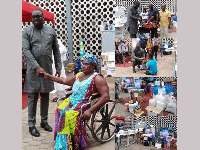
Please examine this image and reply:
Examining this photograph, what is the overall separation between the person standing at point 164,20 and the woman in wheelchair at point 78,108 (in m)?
1.01

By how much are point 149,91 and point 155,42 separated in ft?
1.97

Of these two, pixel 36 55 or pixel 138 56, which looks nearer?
pixel 138 56

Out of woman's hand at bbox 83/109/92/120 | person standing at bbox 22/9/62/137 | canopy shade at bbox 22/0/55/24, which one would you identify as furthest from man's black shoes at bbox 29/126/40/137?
canopy shade at bbox 22/0/55/24

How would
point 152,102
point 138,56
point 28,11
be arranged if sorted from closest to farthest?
1. point 138,56
2. point 152,102
3. point 28,11

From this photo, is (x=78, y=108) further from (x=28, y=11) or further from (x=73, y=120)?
(x=28, y=11)

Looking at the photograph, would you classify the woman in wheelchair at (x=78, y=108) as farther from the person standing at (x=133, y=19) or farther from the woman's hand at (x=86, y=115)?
the person standing at (x=133, y=19)

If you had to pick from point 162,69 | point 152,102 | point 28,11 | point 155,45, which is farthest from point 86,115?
point 28,11

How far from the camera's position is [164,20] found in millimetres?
3035

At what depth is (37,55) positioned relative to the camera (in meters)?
3.95

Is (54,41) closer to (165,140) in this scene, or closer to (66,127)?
(66,127)

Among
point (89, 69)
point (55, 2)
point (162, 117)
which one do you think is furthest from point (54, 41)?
point (55, 2)

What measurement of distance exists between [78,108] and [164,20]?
1552 millimetres

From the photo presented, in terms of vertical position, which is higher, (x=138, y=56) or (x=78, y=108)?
(x=138, y=56)

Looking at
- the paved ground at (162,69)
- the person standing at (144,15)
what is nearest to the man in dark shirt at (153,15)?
the person standing at (144,15)
